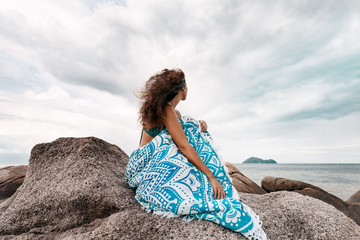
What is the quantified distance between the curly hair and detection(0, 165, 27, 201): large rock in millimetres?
6684

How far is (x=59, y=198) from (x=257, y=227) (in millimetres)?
2487

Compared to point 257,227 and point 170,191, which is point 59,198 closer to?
point 170,191

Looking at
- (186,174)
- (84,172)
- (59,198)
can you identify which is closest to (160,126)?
(186,174)

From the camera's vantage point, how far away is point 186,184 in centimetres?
242

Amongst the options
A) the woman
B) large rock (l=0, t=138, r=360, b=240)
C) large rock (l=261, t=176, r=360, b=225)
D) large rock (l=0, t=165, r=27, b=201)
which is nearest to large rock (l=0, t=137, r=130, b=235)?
large rock (l=0, t=138, r=360, b=240)

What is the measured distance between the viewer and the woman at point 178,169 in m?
2.20

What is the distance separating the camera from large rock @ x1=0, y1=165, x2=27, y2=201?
7.18 m

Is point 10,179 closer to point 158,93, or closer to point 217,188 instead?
point 158,93

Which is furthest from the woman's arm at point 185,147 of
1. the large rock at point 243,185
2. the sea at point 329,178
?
the sea at point 329,178

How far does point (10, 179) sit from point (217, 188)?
7.83 m

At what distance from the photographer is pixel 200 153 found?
9.37 ft

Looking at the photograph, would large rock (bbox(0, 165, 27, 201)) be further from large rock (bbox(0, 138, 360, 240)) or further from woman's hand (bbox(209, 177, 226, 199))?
woman's hand (bbox(209, 177, 226, 199))

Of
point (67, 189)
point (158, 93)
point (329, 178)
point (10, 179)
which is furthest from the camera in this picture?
point (329, 178)

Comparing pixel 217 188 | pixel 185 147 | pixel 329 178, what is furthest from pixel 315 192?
pixel 329 178
